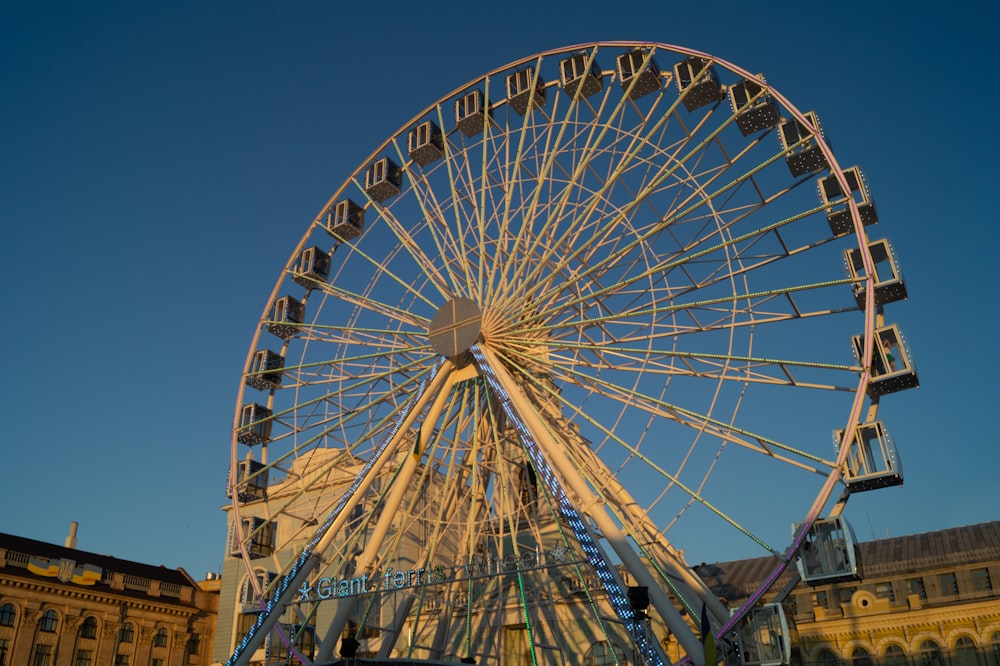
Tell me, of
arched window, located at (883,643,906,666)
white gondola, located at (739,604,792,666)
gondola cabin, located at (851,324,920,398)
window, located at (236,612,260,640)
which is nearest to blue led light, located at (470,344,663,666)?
white gondola, located at (739,604,792,666)

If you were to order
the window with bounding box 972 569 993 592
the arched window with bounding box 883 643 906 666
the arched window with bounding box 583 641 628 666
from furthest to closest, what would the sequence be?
the arched window with bounding box 883 643 906 666 → the window with bounding box 972 569 993 592 → the arched window with bounding box 583 641 628 666

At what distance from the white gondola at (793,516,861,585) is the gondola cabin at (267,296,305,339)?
20.4m

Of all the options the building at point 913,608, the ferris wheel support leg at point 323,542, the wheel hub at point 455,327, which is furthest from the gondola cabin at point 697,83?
the building at point 913,608

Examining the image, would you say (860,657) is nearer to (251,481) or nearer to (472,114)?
(251,481)

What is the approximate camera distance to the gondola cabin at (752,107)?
26828 millimetres

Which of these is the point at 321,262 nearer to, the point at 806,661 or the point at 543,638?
the point at 543,638

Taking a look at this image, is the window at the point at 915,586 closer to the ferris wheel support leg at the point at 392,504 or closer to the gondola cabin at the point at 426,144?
the ferris wheel support leg at the point at 392,504

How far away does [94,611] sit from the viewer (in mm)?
48844

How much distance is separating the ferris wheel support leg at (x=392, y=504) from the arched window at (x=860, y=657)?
80.7 ft

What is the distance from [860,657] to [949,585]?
5234mm

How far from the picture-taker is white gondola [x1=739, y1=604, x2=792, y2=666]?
20.7 metres

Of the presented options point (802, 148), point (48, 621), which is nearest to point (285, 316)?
point (802, 148)

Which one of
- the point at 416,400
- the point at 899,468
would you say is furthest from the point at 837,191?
the point at 416,400

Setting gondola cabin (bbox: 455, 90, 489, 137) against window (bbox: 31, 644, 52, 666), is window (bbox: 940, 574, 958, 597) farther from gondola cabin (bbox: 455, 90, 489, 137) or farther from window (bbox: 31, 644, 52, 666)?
window (bbox: 31, 644, 52, 666)
